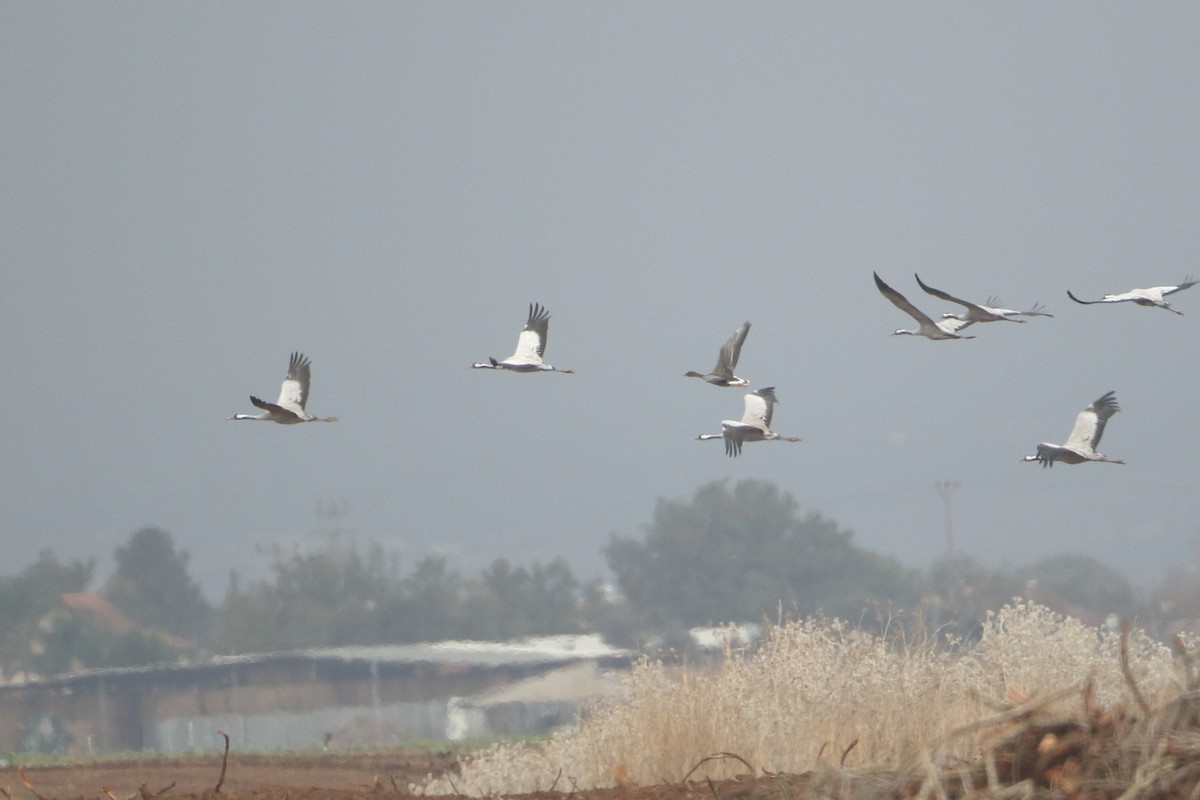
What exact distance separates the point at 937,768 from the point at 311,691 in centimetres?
5652

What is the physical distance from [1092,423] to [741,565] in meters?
83.1

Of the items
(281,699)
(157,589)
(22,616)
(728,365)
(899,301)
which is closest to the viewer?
(899,301)

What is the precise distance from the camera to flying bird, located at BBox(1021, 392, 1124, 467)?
55.2 feet

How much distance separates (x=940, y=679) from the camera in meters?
16.3

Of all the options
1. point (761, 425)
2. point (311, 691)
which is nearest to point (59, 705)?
point (311, 691)

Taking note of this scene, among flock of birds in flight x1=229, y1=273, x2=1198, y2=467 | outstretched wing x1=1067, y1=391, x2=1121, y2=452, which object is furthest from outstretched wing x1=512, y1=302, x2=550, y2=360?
outstretched wing x1=1067, y1=391, x2=1121, y2=452

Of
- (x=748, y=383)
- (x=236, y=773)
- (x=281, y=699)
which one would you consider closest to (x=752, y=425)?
(x=748, y=383)

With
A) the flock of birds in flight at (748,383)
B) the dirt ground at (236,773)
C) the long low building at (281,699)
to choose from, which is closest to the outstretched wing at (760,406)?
the flock of birds in flight at (748,383)

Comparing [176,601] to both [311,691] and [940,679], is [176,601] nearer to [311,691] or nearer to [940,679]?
[311,691]

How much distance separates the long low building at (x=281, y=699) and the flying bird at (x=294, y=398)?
124 ft

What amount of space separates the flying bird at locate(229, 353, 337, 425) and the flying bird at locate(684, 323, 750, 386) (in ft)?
15.0

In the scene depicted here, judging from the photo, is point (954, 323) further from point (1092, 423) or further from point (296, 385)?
point (296, 385)

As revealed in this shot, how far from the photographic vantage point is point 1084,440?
1755 centimetres

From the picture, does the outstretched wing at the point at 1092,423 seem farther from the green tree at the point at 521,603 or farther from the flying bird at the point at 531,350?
the green tree at the point at 521,603
